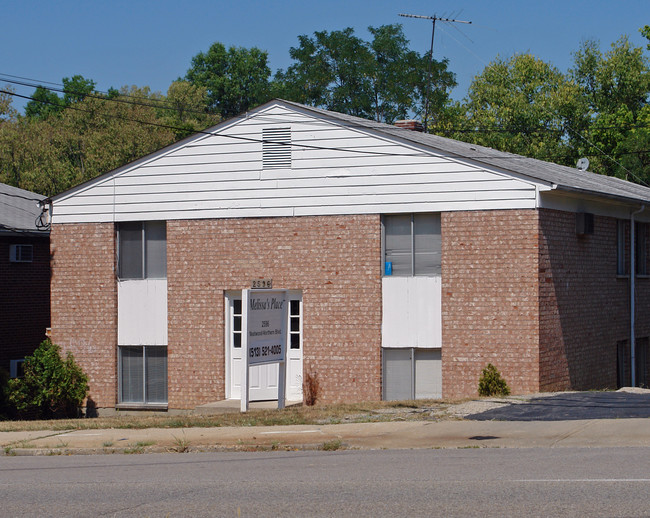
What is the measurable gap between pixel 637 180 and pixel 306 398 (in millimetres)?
31683

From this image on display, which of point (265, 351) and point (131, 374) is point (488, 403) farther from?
point (131, 374)

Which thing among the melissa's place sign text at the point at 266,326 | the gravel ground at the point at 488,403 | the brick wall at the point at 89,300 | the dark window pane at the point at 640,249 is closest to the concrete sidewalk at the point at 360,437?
the gravel ground at the point at 488,403

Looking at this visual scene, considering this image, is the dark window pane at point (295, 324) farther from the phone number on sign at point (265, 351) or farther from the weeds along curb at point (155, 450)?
the weeds along curb at point (155, 450)

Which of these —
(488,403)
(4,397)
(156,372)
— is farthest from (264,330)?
(4,397)

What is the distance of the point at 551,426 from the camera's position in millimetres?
14547

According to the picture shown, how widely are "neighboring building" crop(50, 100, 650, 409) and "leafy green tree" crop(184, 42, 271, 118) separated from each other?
5429 centimetres

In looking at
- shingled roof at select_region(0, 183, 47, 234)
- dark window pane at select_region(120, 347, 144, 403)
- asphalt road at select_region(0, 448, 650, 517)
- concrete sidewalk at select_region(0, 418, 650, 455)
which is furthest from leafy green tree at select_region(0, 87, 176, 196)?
asphalt road at select_region(0, 448, 650, 517)

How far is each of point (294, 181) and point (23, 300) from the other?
1028cm

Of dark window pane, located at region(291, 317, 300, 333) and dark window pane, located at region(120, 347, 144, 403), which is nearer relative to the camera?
dark window pane, located at region(291, 317, 300, 333)

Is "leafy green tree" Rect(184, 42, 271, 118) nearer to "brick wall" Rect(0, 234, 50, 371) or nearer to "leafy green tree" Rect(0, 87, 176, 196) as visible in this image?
"leafy green tree" Rect(0, 87, 176, 196)

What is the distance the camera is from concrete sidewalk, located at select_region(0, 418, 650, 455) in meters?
13.5

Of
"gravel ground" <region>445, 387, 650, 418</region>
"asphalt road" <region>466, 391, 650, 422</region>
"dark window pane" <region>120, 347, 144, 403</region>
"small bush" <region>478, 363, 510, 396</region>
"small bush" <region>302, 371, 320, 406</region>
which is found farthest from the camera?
"dark window pane" <region>120, 347, 144, 403</region>

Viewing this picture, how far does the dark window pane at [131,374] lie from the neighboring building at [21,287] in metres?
5.45

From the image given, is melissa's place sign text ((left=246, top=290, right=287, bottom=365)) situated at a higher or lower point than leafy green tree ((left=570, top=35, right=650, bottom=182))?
lower
